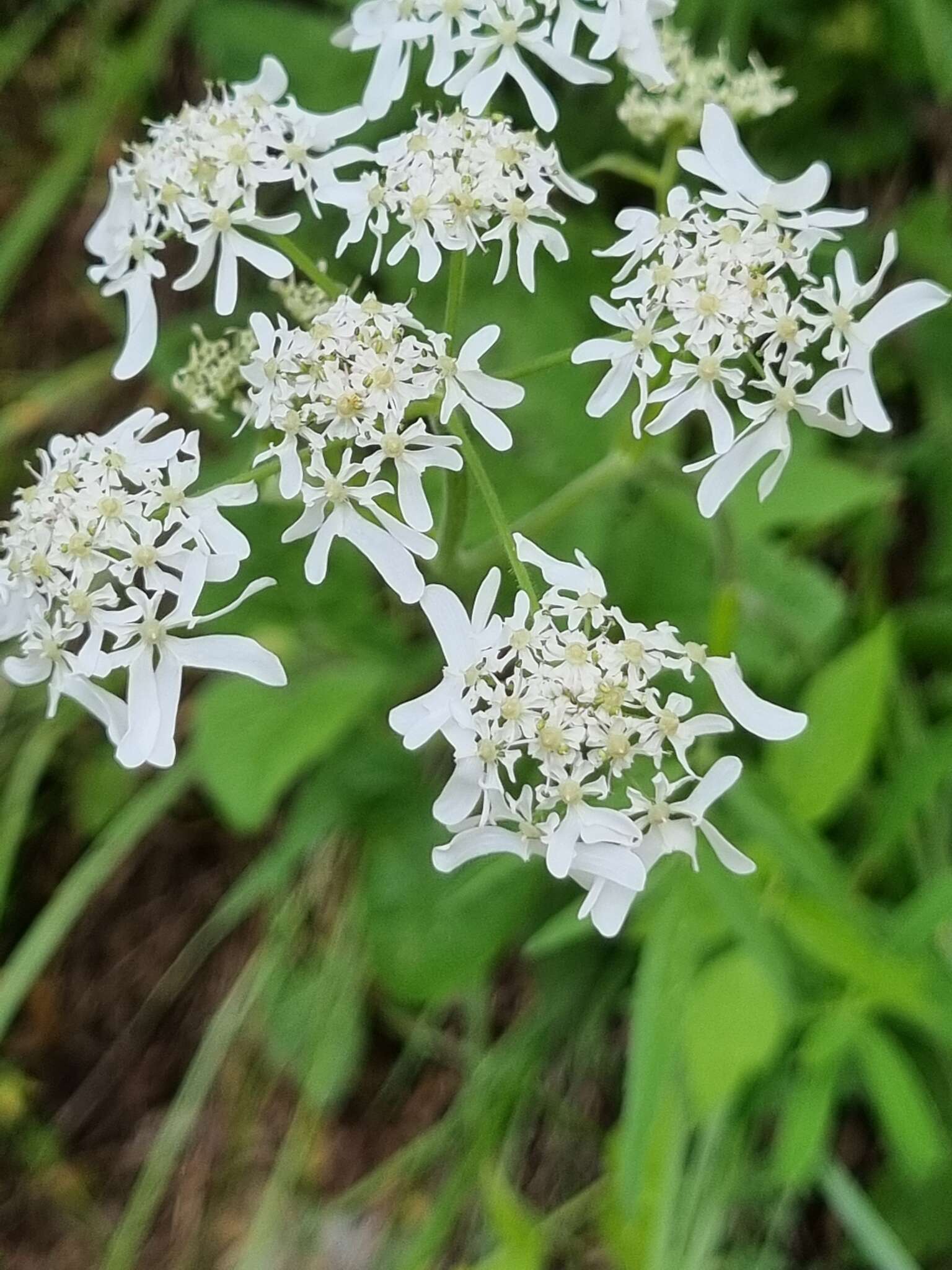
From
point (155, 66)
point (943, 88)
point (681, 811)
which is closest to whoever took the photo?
point (681, 811)

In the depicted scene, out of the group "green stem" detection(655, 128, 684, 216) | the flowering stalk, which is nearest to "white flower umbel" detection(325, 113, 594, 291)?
the flowering stalk

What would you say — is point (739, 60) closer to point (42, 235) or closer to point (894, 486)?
point (894, 486)

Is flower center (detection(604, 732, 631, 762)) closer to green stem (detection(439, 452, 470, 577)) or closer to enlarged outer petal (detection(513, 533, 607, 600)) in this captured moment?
enlarged outer petal (detection(513, 533, 607, 600))

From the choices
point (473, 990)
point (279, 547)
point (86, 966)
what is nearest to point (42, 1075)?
point (86, 966)

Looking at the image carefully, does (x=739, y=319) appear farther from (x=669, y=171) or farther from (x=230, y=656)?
(x=230, y=656)

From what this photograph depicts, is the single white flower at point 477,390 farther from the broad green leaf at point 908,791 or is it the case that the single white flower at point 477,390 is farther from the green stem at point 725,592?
the broad green leaf at point 908,791

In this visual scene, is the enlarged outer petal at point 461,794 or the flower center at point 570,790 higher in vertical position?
the enlarged outer petal at point 461,794

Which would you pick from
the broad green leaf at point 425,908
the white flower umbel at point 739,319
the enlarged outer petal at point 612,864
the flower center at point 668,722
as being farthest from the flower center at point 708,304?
the broad green leaf at point 425,908
